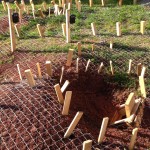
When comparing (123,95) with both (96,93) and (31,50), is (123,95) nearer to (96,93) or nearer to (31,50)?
(96,93)

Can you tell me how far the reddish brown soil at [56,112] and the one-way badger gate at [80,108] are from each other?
4cm

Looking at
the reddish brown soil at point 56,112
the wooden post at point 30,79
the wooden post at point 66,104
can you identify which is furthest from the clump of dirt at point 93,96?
the wooden post at point 30,79

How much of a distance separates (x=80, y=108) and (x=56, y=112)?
619 mm

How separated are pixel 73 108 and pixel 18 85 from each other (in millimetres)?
1151

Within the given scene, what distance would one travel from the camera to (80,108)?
19.2 ft

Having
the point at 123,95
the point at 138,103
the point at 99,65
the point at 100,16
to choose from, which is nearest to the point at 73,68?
the point at 99,65

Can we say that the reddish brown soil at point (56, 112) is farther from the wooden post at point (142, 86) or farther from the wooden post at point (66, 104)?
the wooden post at point (142, 86)

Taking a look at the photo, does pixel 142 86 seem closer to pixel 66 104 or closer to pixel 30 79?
pixel 66 104

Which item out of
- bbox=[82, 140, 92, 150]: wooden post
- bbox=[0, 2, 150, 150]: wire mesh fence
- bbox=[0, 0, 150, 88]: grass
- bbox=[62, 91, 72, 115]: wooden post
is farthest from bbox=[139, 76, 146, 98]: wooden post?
bbox=[82, 140, 92, 150]: wooden post

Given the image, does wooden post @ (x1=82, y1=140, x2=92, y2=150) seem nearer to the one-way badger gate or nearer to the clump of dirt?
the one-way badger gate

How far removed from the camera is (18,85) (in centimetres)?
614

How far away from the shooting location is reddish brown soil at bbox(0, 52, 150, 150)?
495cm

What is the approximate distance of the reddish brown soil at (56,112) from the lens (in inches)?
195

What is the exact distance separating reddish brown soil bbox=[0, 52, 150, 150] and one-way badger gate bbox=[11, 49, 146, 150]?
0.13 ft
